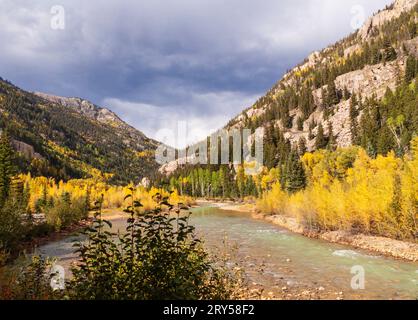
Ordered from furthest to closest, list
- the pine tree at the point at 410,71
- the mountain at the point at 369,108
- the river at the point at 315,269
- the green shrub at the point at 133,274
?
the pine tree at the point at 410,71 → the mountain at the point at 369,108 → the river at the point at 315,269 → the green shrub at the point at 133,274

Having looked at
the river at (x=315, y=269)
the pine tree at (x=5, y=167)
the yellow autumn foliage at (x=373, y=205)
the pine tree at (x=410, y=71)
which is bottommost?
the river at (x=315, y=269)

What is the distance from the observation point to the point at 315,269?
2528 centimetres

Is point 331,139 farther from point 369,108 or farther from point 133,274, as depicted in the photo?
point 133,274

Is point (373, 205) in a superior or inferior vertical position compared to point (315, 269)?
superior

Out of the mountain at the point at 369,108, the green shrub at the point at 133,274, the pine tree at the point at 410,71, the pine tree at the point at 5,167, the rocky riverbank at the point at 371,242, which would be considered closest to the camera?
the green shrub at the point at 133,274

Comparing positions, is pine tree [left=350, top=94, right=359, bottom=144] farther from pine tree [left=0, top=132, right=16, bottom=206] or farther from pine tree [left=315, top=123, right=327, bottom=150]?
pine tree [left=0, top=132, right=16, bottom=206]

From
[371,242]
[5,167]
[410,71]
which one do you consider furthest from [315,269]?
[410,71]

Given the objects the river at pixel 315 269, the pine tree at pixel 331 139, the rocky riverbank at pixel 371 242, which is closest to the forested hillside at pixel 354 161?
the pine tree at pixel 331 139

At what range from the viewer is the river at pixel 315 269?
64.1 feet

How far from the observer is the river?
1953cm

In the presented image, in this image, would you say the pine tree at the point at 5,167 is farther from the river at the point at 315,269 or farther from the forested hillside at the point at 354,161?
the forested hillside at the point at 354,161

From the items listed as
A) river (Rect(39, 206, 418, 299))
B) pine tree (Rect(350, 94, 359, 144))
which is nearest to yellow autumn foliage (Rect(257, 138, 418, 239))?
river (Rect(39, 206, 418, 299))

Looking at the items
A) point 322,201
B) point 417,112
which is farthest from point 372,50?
point 322,201
